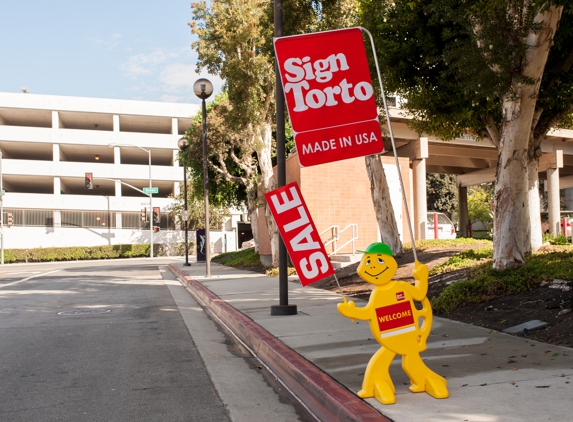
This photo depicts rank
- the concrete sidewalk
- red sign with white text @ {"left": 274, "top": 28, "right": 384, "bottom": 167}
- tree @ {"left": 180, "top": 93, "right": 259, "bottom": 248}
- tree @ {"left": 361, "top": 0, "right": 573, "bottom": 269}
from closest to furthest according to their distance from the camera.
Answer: the concrete sidewalk, red sign with white text @ {"left": 274, "top": 28, "right": 384, "bottom": 167}, tree @ {"left": 361, "top": 0, "right": 573, "bottom": 269}, tree @ {"left": 180, "top": 93, "right": 259, "bottom": 248}

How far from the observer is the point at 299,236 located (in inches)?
316

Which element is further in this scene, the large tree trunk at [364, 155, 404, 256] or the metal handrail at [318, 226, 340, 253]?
the metal handrail at [318, 226, 340, 253]

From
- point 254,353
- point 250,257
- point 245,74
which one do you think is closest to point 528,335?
point 254,353

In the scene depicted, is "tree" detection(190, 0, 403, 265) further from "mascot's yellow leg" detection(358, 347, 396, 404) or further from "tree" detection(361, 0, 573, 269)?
"mascot's yellow leg" detection(358, 347, 396, 404)

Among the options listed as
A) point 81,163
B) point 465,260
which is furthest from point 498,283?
point 81,163

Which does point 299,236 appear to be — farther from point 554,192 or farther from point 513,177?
point 554,192

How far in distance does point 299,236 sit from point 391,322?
311 cm

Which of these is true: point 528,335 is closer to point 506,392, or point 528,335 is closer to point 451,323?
point 451,323

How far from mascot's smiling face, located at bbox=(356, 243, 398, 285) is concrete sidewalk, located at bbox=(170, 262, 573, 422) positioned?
1032 mm

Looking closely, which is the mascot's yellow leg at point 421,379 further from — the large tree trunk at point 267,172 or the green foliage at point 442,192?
the green foliage at point 442,192

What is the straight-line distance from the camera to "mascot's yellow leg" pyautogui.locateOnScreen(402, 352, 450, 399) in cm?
498

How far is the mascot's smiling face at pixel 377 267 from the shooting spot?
5105 millimetres

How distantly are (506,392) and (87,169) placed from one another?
60345 millimetres

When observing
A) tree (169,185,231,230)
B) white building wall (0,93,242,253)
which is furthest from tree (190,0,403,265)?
white building wall (0,93,242,253)
